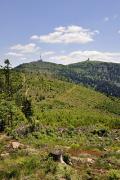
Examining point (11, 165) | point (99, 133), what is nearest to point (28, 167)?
point (11, 165)

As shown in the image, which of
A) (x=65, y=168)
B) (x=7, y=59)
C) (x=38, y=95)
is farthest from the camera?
(x=38, y=95)

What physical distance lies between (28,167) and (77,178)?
304 centimetres

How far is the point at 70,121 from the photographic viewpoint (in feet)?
342

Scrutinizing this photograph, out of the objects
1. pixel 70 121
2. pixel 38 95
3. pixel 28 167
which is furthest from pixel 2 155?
pixel 38 95

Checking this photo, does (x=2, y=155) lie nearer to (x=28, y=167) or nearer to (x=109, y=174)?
(x=28, y=167)

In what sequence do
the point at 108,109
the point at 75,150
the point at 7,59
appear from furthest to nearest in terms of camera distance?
the point at 108,109
the point at 7,59
the point at 75,150

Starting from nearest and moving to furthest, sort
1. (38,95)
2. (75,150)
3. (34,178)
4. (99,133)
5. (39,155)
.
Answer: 1. (34,178)
2. (39,155)
3. (75,150)
4. (99,133)
5. (38,95)

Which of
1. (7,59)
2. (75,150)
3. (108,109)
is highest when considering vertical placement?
(7,59)

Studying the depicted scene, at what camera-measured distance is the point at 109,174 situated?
1956cm

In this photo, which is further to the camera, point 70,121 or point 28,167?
point 70,121

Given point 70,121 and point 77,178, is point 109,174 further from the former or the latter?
point 70,121

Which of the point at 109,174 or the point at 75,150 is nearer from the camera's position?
the point at 109,174

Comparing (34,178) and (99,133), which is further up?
(34,178)

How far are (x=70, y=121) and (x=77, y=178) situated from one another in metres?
85.1
